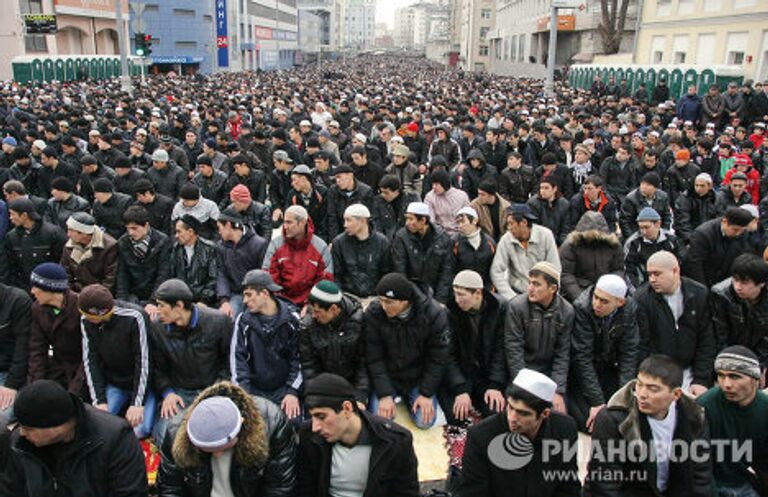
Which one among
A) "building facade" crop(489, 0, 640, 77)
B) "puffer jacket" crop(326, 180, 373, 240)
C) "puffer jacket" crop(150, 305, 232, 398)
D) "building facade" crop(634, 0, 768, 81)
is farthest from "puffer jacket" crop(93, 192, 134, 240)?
"building facade" crop(489, 0, 640, 77)

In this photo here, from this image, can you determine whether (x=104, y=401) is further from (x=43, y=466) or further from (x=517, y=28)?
(x=517, y=28)

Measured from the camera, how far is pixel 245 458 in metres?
3.48

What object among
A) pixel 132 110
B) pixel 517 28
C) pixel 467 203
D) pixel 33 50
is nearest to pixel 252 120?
pixel 132 110

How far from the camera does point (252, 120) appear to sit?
1723 cm

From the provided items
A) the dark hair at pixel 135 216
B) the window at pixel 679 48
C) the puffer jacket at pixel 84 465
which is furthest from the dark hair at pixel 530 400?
the window at pixel 679 48

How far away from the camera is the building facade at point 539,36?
154ft

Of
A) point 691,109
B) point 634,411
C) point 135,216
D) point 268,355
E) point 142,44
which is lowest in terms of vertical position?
point 268,355

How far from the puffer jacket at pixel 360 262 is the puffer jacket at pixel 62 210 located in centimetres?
364

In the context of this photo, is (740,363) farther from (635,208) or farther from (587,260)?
(635,208)

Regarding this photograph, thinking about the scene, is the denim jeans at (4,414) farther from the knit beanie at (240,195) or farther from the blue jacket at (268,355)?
the knit beanie at (240,195)

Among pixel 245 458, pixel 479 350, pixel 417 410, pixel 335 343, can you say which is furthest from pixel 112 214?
pixel 245 458

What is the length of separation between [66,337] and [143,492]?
1900 mm

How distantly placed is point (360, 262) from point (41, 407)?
148 inches

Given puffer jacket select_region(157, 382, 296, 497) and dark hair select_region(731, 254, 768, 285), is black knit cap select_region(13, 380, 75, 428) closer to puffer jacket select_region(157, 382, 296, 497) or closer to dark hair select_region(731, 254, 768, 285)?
puffer jacket select_region(157, 382, 296, 497)
